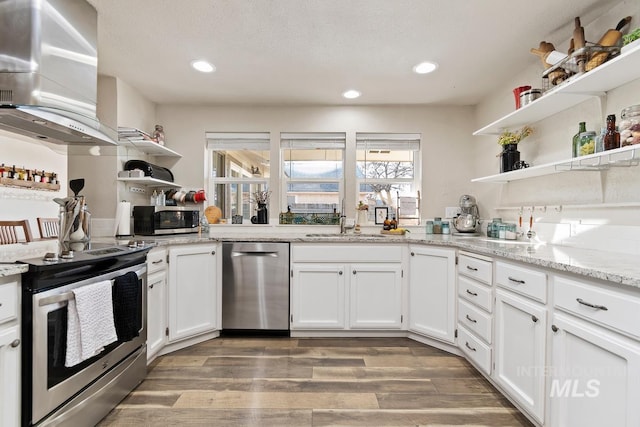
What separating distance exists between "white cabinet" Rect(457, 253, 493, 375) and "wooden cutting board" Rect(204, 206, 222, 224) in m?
2.50

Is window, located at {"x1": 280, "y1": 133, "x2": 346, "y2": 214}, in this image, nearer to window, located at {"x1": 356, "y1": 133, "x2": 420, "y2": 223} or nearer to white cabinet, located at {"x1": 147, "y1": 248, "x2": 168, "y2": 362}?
window, located at {"x1": 356, "y1": 133, "x2": 420, "y2": 223}

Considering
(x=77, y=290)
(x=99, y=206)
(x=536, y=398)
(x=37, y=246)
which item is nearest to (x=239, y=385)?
(x=77, y=290)

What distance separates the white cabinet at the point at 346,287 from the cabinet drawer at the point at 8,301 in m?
1.78

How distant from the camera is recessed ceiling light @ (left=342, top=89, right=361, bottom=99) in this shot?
3.07 metres

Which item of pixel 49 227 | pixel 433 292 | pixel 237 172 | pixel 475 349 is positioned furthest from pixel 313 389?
pixel 237 172

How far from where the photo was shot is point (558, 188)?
7.30 ft

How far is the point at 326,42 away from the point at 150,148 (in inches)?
81.1

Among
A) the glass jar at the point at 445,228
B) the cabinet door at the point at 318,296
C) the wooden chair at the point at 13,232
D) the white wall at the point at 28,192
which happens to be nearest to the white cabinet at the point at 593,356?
the cabinet door at the point at 318,296

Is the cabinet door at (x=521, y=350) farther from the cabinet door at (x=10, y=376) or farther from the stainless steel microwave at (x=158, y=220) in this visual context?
the stainless steel microwave at (x=158, y=220)

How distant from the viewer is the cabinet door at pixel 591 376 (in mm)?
1037

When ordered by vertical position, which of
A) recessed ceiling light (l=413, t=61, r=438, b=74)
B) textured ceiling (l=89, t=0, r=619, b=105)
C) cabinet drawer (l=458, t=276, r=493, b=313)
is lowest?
cabinet drawer (l=458, t=276, r=493, b=313)

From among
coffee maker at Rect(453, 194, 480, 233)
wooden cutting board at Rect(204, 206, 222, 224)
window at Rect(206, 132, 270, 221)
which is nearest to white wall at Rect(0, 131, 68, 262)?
wooden cutting board at Rect(204, 206, 222, 224)

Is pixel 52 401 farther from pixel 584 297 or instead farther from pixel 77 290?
pixel 584 297

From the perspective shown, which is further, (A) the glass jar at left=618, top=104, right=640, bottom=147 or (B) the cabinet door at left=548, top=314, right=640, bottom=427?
(A) the glass jar at left=618, top=104, right=640, bottom=147
